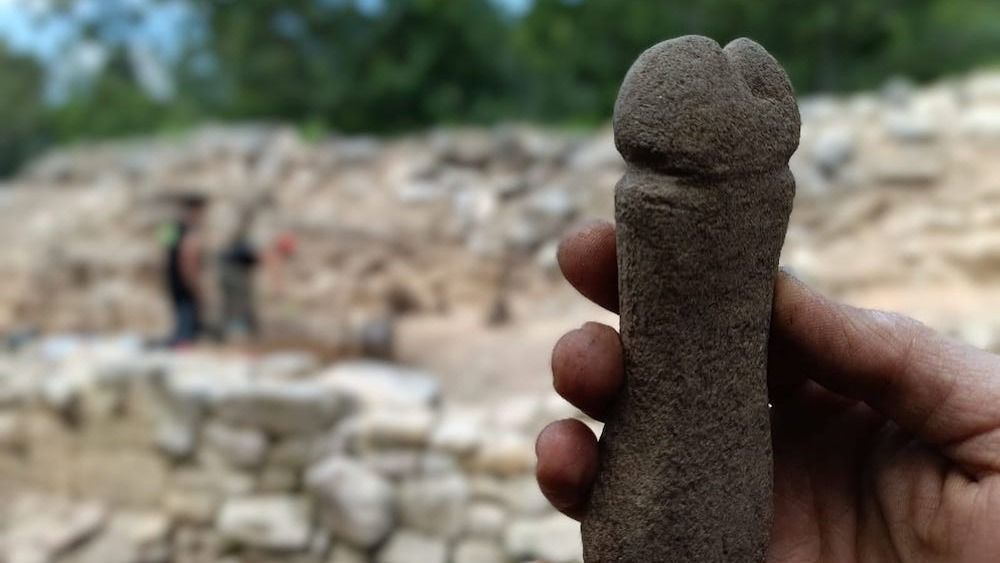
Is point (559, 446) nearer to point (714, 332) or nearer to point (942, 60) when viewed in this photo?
point (714, 332)

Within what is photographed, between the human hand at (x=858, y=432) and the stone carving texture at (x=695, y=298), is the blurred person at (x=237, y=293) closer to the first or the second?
the human hand at (x=858, y=432)

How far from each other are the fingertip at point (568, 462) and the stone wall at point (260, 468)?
5.93ft

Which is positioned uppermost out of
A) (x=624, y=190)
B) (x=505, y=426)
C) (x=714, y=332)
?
(x=624, y=190)

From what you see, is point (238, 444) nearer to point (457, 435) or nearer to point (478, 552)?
point (457, 435)

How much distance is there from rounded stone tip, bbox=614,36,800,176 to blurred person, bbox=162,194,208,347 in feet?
16.8

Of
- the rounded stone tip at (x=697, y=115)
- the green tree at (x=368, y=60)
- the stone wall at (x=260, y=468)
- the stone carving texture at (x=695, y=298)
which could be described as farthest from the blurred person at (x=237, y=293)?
the green tree at (x=368, y=60)

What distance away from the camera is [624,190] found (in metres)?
1.28

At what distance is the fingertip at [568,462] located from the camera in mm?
1427

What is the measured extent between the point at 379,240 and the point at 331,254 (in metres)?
0.43

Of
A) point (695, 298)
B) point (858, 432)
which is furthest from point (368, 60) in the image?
point (695, 298)

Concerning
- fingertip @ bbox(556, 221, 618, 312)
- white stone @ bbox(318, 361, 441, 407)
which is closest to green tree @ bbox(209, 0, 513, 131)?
white stone @ bbox(318, 361, 441, 407)

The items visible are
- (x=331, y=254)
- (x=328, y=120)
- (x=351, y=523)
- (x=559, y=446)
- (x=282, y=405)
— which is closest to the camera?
(x=559, y=446)

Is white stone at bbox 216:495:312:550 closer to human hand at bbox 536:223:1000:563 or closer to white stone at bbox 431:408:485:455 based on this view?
white stone at bbox 431:408:485:455

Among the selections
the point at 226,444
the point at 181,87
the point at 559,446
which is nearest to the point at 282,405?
the point at 226,444
